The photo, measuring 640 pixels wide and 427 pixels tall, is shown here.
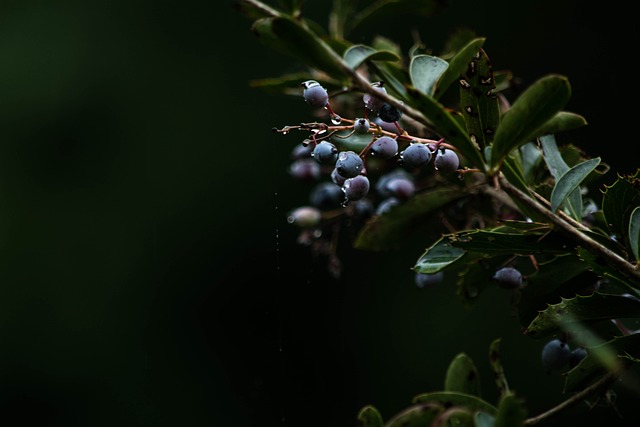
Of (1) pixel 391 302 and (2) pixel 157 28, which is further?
(2) pixel 157 28

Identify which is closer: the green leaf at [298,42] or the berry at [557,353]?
the green leaf at [298,42]

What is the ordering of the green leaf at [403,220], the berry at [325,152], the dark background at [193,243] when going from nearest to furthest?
the berry at [325,152] < the green leaf at [403,220] < the dark background at [193,243]

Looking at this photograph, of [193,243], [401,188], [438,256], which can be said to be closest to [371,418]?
[438,256]

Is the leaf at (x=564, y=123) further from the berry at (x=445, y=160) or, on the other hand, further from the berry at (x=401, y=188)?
the berry at (x=401, y=188)

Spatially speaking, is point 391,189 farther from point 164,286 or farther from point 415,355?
point 164,286

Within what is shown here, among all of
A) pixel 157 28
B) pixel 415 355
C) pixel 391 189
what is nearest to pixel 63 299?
pixel 157 28

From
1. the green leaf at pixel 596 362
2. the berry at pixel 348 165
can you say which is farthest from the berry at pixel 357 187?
the green leaf at pixel 596 362
